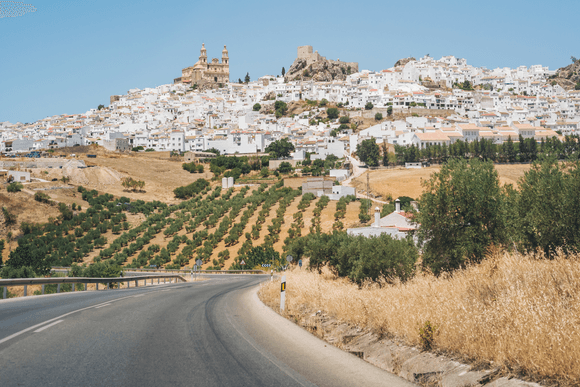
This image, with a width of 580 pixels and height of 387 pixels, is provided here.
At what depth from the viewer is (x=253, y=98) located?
649 feet

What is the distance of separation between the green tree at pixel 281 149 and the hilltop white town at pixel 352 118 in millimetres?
3778

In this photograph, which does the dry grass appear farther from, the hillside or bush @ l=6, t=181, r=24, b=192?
bush @ l=6, t=181, r=24, b=192

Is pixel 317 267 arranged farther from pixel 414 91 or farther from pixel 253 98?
pixel 253 98

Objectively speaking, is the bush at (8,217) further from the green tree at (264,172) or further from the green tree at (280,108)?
the green tree at (280,108)

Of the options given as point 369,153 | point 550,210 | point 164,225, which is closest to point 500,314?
point 550,210

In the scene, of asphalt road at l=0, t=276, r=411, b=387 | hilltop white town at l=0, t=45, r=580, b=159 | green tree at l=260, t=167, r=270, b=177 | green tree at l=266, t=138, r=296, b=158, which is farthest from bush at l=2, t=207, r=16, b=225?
asphalt road at l=0, t=276, r=411, b=387

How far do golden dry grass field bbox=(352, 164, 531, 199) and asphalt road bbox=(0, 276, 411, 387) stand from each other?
A: 72.5 m

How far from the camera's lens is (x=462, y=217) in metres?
18.7

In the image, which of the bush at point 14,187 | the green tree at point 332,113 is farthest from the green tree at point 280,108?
the bush at point 14,187

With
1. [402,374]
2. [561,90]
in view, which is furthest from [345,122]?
[402,374]

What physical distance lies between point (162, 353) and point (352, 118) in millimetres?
153200

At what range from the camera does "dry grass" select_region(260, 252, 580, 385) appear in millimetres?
5457

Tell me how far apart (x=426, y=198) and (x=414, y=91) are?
153885 millimetres

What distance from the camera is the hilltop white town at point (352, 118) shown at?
13362 centimetres
